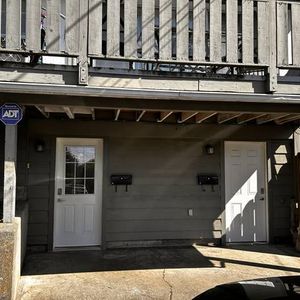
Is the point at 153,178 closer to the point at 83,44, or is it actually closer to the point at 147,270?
the point at 147,270

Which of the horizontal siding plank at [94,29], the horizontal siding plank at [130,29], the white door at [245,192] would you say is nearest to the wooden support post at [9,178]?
the horizontal siding plank at [94,29]

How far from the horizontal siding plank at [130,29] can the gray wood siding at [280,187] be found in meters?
3.94

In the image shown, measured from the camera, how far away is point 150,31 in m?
4.34

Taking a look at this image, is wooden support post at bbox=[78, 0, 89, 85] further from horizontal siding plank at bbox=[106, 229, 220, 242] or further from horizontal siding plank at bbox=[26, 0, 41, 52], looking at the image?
horizontal siding plank at bbox=[106, 229, 220, 242]

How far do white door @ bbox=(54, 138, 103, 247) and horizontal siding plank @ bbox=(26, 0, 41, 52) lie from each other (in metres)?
2.62

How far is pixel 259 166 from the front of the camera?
7137mm

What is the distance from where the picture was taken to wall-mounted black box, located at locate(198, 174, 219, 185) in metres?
6.80

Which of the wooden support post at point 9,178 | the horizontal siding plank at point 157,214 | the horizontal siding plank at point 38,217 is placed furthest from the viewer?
the horizontal siding plank at point 157,214

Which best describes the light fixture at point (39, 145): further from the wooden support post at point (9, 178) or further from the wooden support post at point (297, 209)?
the wooden support post at point (297, 209)

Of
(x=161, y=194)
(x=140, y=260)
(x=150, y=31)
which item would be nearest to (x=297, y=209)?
(x=161, y=194)

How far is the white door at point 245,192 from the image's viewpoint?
22.9 feet

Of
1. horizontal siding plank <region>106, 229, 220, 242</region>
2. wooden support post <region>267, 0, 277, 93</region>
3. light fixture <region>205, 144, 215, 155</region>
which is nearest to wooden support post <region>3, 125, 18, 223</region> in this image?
horizontal siding plank <region>106, 229, 220, 242</region>

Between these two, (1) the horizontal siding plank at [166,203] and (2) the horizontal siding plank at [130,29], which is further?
(1) the horizontal siding plank at [166,203]

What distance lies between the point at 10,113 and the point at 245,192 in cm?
469
